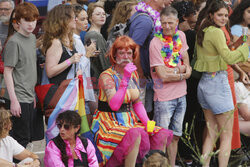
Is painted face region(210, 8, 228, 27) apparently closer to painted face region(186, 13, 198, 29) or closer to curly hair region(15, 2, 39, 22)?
painted face region(186, 13, 198, 29)

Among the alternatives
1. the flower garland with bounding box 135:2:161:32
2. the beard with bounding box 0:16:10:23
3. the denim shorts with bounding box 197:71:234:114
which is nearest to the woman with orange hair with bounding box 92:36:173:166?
the flower garland with bounding box 135:2:161:32

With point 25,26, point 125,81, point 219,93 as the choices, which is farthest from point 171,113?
point 25,26

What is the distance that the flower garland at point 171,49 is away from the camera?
186 inches

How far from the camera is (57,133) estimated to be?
13.6 feet

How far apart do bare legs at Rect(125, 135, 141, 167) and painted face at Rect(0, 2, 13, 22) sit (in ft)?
7.57

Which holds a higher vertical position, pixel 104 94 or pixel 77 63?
pixel 77 63

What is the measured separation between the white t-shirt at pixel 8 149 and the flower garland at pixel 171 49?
70.0 inches

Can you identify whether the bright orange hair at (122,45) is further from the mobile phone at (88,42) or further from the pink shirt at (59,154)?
the pink shirt at (59,154)

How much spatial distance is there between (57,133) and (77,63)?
707mm

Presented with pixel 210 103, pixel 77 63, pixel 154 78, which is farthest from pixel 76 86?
pixel 210 103

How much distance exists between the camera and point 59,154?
387 cm

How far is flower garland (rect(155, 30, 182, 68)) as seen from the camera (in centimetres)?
471

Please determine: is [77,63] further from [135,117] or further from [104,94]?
[135,117]

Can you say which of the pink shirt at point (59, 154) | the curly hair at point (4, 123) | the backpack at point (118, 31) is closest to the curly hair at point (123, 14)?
the backpack at point (118, 31)
